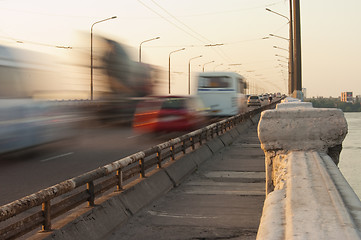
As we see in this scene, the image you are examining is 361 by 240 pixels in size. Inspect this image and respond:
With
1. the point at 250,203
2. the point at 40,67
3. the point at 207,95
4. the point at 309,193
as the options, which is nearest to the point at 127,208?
the point at 250,203

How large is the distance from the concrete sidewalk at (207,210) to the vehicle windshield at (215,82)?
23.2 metres

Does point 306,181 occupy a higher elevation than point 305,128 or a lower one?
lower

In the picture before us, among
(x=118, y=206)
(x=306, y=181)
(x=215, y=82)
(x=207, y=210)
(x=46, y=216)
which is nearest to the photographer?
(x=306, y=181)

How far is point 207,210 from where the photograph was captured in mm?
8312

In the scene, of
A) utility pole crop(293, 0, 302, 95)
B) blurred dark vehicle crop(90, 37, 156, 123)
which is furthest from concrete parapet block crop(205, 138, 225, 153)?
blurred dark vehicle crop(90, 37, 156, 123)

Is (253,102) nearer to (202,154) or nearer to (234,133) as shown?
(234,133)

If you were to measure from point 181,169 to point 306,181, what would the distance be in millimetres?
7307

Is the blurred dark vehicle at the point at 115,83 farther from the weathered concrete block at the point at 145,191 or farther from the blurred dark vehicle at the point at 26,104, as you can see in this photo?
the weathered concrete block at the point at 145,191

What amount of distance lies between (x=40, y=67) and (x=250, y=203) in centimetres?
902

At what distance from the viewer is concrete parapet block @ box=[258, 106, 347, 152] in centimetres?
652

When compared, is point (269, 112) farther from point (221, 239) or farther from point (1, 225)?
point (1, 225)

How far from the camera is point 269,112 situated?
6652mm

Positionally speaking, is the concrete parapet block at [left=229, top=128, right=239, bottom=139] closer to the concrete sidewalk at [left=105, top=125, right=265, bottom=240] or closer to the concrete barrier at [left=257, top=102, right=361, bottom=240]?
the concrete sidewalk at [left=105, top=125, right=265, bottom=240]

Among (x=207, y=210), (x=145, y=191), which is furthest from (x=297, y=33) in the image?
(x=207, y=210)
